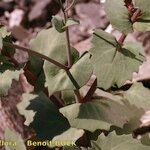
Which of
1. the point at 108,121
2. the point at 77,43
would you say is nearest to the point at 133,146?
the point at 108,121

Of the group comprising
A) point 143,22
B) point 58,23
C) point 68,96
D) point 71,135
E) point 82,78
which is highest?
point 58,23

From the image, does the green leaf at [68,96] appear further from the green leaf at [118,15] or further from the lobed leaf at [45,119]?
the green leaf at [118,15]

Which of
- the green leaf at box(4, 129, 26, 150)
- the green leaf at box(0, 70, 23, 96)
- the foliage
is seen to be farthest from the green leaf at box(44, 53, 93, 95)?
the green leaf at box(4, 129, 26, 150)

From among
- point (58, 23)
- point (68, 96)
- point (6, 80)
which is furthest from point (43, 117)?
point (58, 23)

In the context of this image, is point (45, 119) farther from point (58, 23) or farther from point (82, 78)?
point (58, 23)

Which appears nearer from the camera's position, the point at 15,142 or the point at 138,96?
the point at 15,142

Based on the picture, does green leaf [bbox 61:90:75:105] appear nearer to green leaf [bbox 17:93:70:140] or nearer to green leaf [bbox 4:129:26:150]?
green leaf [bbox 17:93:70:140]

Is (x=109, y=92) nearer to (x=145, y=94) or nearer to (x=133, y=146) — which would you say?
(x=145, y=94)
